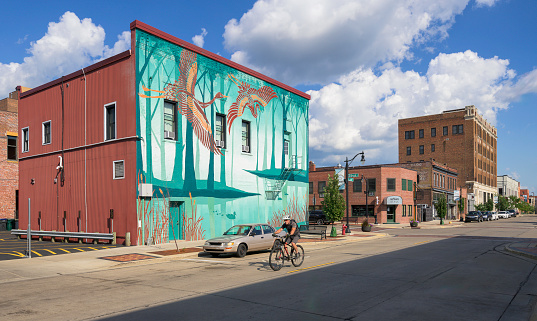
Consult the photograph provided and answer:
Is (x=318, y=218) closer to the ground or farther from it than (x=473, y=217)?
farther from it

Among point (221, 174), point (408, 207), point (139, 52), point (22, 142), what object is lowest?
point (408, 207)

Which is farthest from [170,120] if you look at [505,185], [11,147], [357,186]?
[505,185]

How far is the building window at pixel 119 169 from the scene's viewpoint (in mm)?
23031

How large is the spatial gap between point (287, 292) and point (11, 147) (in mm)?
39608

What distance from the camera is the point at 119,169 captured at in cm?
2327

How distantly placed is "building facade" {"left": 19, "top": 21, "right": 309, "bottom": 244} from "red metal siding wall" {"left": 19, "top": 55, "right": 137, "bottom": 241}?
0.21 feet

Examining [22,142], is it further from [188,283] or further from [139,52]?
[188,283]

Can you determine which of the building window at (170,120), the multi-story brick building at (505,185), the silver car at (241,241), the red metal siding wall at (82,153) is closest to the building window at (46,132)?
the red metal siding wall at (82,153)

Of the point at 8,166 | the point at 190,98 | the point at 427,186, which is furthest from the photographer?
the point at 427,186

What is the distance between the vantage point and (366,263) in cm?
1597

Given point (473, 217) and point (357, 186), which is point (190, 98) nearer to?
point (357, 186)

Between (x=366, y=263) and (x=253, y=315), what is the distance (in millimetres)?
8980

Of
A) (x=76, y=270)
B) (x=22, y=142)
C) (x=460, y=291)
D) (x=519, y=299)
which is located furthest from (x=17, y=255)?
(x=519, y=299)

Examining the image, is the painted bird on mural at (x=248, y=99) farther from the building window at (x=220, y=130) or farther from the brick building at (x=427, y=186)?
the brick building at (x=427, y=186)
